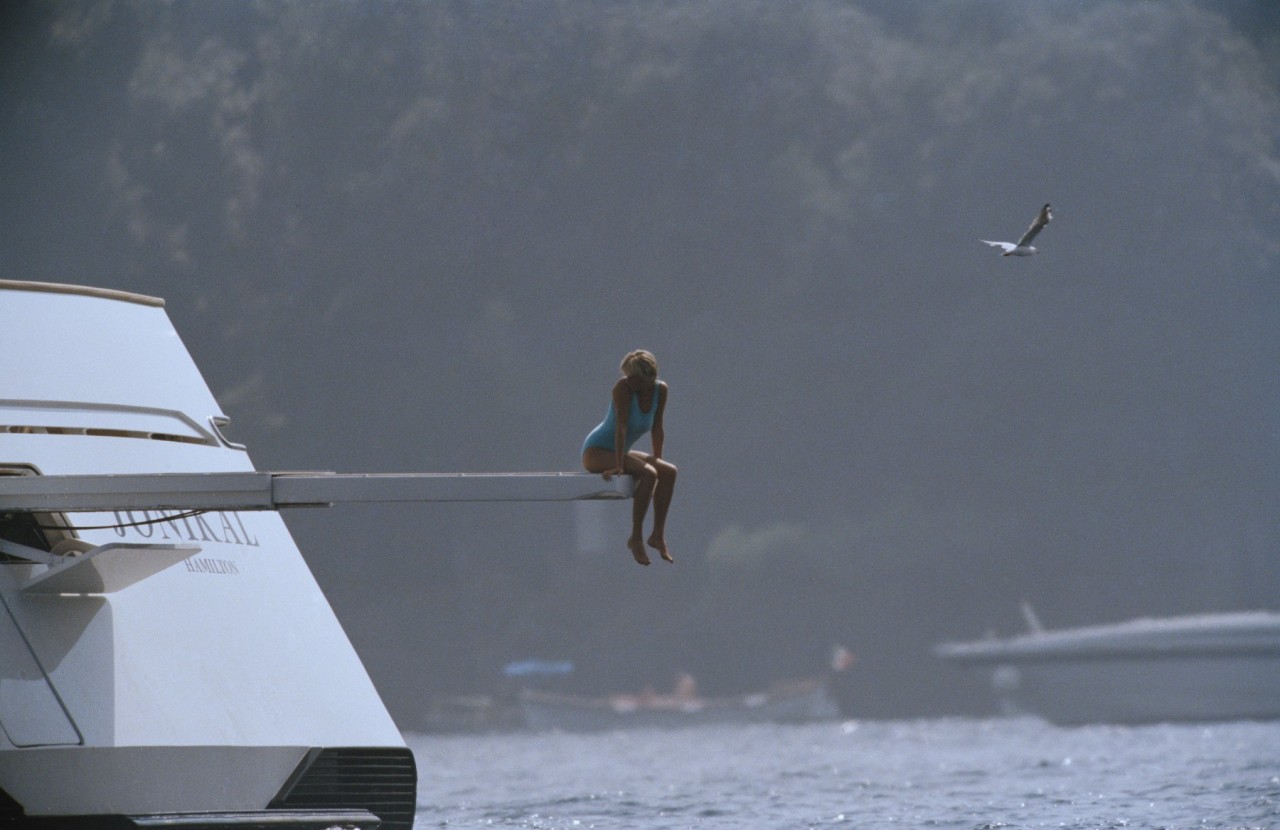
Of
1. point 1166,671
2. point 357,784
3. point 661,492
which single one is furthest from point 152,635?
point 1166,671

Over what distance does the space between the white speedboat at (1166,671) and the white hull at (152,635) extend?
5416 centimetres

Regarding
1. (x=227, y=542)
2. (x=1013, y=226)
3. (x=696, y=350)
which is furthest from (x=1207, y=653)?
(x=227, y=542)

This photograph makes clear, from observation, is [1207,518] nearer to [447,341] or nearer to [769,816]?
[447,341]

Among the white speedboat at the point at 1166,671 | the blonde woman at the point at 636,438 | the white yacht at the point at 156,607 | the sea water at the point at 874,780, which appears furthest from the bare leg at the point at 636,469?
the white speedboat at the point at 1166,671

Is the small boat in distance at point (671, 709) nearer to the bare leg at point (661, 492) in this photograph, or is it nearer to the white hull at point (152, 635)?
the white hull at point (152, 635)

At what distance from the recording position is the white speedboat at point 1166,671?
63.2 meters

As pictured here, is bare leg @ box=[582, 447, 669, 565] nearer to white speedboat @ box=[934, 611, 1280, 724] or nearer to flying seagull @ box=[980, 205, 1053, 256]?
flying seagull @ box=[980, 205, 1053, 256]

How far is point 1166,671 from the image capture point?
210 ft

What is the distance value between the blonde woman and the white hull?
2.89m

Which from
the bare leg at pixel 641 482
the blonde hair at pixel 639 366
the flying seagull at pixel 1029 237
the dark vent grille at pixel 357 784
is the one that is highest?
the flying seagull at pixel 1029 237

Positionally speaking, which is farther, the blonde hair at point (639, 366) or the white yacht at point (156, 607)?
the white yacht at point (156, 607)

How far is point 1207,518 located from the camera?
74938 mm

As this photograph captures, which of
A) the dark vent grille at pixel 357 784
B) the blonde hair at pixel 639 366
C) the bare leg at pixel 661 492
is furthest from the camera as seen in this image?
the dark vent grille at pixel 357 784

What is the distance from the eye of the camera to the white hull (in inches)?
460
